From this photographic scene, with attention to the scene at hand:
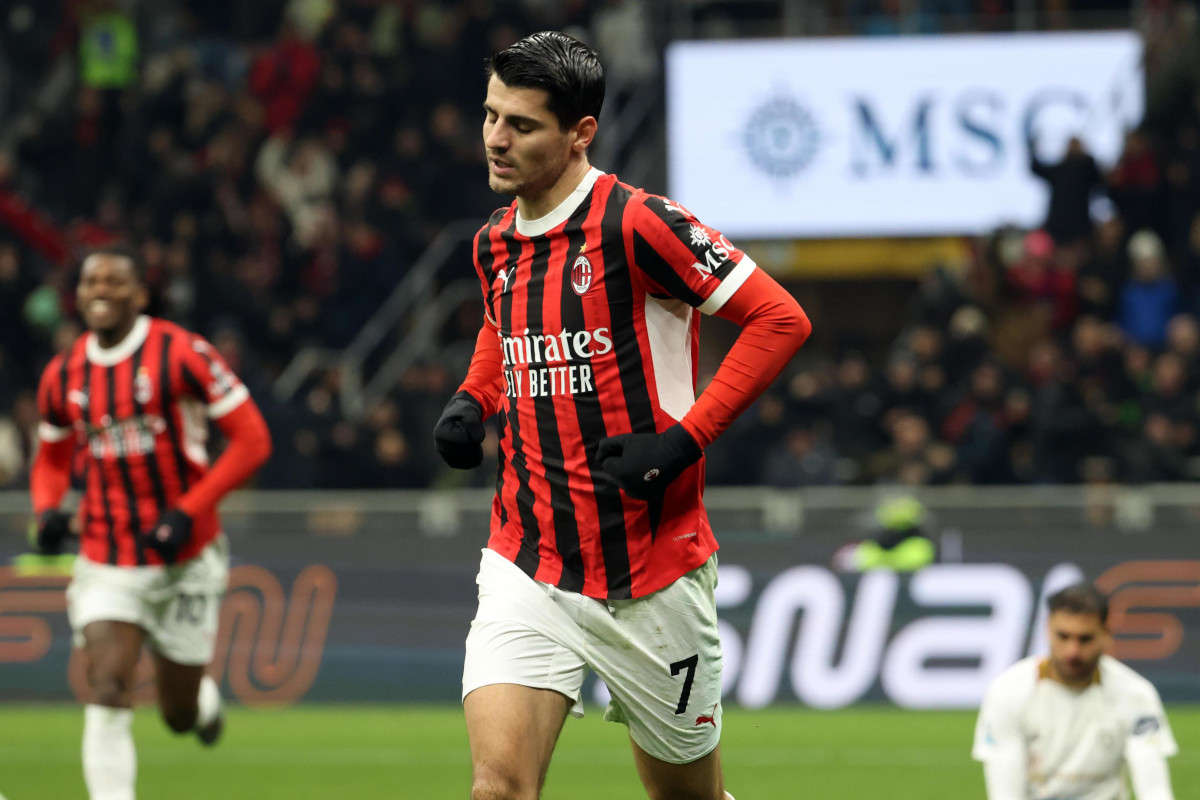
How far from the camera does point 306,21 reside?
17.1 m

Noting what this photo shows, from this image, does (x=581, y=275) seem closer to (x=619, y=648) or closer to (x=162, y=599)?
(x=619, y=648)

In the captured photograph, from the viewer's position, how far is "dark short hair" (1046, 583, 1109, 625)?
5.42m

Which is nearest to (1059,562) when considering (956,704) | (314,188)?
(956,704)

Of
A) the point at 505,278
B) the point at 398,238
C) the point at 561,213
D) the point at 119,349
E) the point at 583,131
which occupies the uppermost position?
the point at 583,131

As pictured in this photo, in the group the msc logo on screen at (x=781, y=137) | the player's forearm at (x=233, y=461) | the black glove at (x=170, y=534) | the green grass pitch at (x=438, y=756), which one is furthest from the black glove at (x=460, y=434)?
the msc logo on screen at (x=781, y=137)

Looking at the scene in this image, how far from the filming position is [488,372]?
492 cm

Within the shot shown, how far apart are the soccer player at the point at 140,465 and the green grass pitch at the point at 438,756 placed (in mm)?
1588

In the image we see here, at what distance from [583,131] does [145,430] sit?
3115 millimetres

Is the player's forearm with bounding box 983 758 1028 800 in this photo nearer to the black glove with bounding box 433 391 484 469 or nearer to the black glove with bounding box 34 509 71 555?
the black glove with bounding box 433 391 484 469

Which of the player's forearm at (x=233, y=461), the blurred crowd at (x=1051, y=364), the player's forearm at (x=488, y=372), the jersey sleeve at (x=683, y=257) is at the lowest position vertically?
the blurred crowd at (x=1051, y=364)

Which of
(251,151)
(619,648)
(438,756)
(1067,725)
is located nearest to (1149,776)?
→ (1067,725)

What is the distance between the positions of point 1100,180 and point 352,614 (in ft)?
22.2

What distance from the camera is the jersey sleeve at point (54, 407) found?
7.01 metres

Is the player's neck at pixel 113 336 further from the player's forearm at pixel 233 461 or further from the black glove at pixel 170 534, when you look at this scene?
the black glove at pixel 170 534
